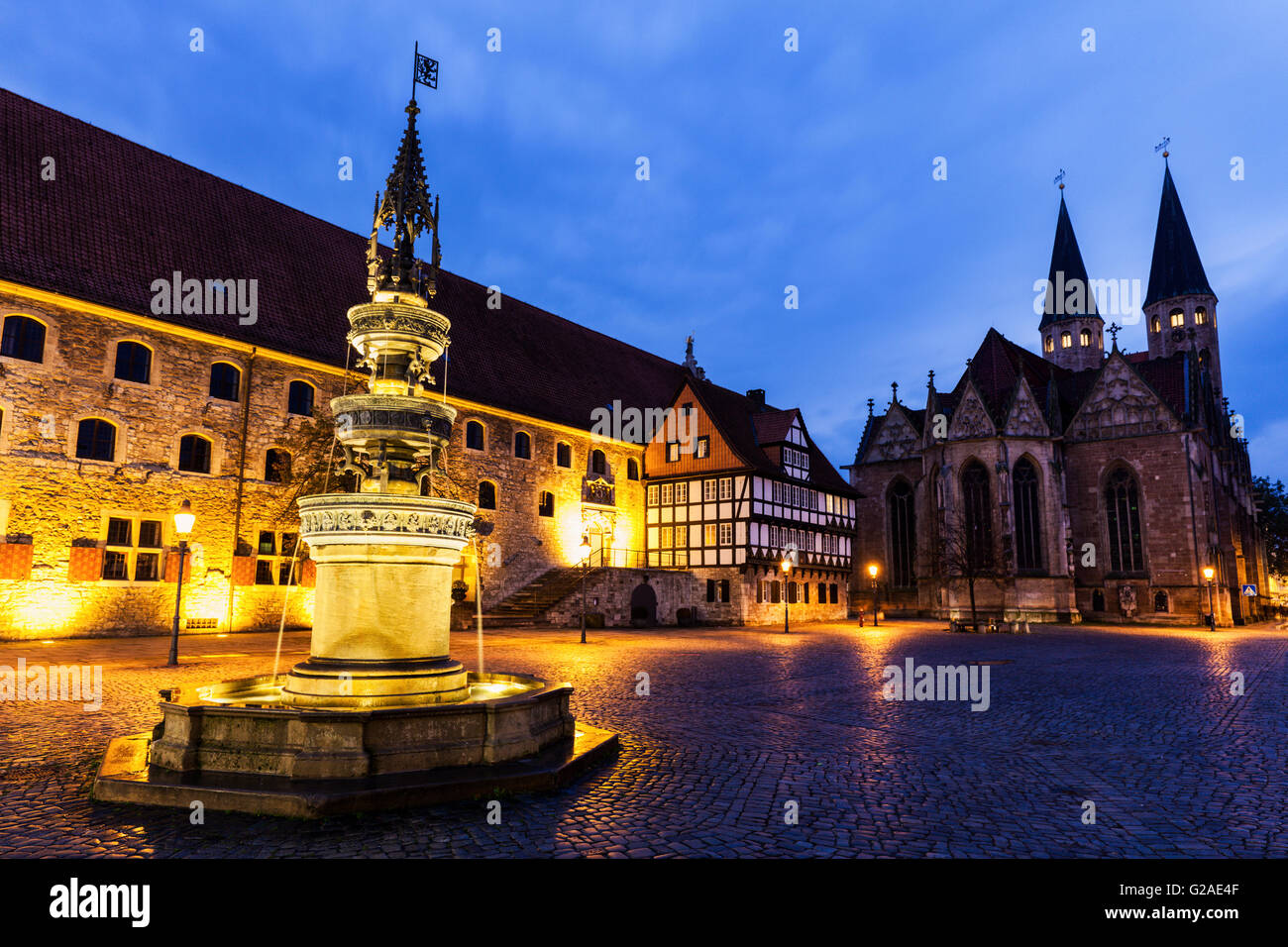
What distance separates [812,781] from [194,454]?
75.9ft

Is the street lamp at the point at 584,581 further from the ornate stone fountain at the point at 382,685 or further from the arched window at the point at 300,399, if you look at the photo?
the ornate stone fountain at the point at 382,685

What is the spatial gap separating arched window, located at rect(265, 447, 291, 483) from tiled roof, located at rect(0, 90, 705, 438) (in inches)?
134

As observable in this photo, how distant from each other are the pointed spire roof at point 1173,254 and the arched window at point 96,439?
237 feet

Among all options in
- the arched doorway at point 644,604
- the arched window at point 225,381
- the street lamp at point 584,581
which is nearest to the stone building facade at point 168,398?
the arched window at point 225,381

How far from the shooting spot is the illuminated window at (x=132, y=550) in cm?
2202

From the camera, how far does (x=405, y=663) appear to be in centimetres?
687

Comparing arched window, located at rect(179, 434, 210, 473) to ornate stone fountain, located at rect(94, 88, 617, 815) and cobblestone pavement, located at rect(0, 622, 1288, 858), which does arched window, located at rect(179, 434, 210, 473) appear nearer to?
cobblestone pavement, located at rect(0, 622, 1288, 858)

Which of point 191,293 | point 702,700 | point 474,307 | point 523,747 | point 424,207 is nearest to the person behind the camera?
point 523,747

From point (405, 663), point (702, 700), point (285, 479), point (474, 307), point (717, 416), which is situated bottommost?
point (702, 700)

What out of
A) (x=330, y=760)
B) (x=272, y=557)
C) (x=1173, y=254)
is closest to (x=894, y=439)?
(x=1173, y=254)

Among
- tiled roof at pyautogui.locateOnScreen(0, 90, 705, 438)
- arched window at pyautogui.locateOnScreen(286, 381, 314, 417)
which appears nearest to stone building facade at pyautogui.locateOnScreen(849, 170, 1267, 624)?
tiled roof at pyautogui.locateOnScreen(0, 90, 705, 438)

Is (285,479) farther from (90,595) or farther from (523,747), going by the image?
(523,747)
